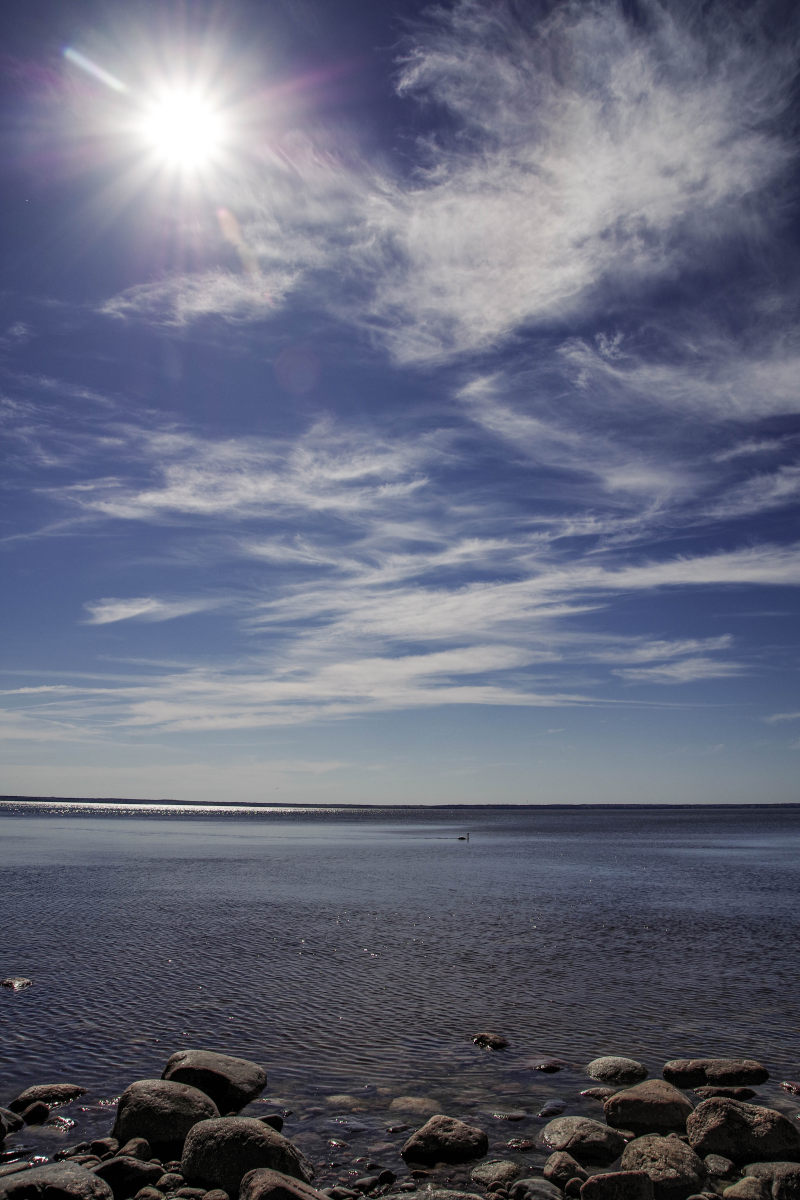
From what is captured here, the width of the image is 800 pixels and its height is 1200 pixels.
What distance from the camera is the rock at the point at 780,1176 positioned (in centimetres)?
1012

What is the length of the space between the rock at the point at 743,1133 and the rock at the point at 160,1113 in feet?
23.2

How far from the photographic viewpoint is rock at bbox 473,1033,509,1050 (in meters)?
16.5

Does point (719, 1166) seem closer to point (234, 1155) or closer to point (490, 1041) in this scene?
point (490, 1041)

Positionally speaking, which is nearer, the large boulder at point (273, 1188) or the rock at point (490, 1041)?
the large boulder at point (273, 1188)

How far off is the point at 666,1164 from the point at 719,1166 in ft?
3.25

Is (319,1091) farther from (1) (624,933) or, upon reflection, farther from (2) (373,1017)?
(1) (624,933)

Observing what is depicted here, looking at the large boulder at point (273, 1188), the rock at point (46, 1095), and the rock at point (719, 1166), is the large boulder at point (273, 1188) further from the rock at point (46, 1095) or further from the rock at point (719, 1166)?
the rock at point (719, 1166)

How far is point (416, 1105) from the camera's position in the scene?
13359 mm

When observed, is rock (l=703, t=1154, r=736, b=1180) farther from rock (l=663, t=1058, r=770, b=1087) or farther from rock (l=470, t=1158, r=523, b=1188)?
rock (l=663, t=1058, r=770, b=1087)

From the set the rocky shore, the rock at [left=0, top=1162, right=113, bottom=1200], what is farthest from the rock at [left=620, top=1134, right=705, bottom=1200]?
the rock at [left=0, top=1162, right=113, bottom=1200]

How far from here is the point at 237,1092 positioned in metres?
13.4

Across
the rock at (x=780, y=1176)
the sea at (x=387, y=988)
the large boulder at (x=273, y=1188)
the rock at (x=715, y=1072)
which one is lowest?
the sea at (x=387, y=988)

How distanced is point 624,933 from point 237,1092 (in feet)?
66.5

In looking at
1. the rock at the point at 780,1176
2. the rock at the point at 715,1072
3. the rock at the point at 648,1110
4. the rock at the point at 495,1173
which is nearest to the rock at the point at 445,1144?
the rock at the point at 495,1173
